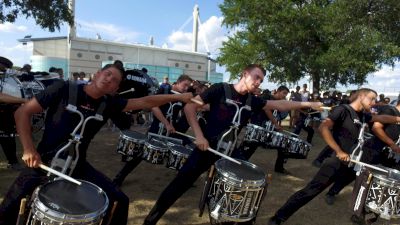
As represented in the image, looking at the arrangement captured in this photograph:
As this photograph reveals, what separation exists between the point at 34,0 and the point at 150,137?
732 cm

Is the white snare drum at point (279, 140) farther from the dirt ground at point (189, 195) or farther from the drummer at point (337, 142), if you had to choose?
the drummer at point (337, 142)

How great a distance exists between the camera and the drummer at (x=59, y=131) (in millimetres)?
3078

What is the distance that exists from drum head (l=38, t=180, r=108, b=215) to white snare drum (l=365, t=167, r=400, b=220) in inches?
126

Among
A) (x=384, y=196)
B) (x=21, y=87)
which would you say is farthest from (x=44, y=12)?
(x=384, y=196)

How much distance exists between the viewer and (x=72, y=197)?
284 centimetres

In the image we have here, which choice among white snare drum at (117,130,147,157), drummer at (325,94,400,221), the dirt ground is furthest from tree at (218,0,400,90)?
white snare drum at (117,130,147,157)

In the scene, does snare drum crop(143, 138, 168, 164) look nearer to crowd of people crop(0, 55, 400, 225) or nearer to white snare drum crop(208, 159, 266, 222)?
crowd of people crop(0, 55, 400, 225)

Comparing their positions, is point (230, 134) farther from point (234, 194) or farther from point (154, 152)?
point (154, 152)

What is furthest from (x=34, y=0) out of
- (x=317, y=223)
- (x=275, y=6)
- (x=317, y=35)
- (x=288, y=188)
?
(x=317, y=35)

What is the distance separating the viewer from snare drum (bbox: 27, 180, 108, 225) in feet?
8.55

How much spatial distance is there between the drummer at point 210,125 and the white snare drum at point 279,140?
121 inches

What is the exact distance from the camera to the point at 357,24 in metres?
19.2

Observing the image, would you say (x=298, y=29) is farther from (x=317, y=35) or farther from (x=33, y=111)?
(x=33, y=111)

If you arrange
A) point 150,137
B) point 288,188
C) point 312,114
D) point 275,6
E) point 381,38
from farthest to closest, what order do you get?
point 275,6 → point 381,38 → point 312,114 → point 288,188 → point 150,137
